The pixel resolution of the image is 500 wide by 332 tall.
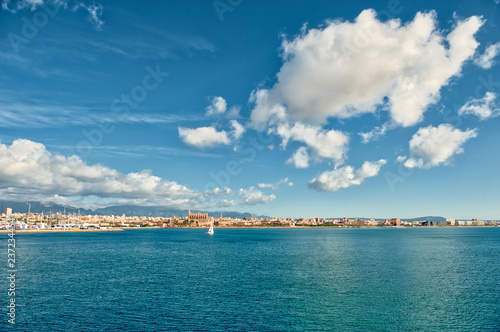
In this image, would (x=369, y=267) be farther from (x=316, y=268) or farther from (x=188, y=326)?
(x=188, y=326)

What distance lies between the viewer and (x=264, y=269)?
71312 mm

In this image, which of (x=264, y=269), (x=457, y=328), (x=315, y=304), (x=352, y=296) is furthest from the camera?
(x=264, y=269)

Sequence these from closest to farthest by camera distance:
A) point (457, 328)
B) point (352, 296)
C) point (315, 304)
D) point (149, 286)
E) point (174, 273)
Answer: point (457, 328), point (315, 304), point (352, 296), point (149, 286), point (174, 273)

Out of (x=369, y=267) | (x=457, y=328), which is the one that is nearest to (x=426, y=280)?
(x=369, y=267)

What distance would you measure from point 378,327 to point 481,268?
5515 centimetres

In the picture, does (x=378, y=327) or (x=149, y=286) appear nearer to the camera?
(x=378, y=327)

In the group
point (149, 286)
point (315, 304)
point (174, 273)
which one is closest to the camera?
point (315, 304)

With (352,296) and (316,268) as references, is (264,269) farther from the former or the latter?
(352,296)

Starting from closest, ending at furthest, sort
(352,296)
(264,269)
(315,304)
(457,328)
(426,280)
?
(457,328) < (315,304) < (352,296) < (426,280) < (264,269)

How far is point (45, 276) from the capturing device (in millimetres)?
60438

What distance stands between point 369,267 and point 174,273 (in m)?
44.3

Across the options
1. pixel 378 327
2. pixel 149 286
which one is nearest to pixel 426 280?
pixel 378 327

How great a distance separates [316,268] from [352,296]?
24888 mm

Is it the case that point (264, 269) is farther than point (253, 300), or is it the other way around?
point (264, 269)
